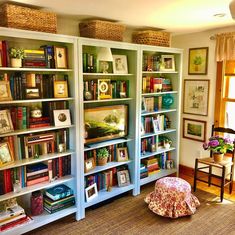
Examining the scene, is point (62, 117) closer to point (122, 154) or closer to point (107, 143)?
point (107, 143)

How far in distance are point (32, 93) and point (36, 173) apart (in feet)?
2.73

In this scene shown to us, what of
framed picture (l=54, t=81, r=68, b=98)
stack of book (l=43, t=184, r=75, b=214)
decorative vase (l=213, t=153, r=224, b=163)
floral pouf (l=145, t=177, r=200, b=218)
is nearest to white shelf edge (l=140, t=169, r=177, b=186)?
floral pouf (l=145, t=177, r=200, b=218)

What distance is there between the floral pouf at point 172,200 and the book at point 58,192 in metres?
1.01

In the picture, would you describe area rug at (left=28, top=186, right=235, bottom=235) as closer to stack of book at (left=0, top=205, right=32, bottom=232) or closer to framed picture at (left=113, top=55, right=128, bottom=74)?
stack of book at (left=0, top=205, right=32, bottom=232)

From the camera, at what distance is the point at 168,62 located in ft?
12.4

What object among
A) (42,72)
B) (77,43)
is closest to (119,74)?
(77,43)

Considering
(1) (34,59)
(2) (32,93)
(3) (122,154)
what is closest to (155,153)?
(3) (122,154)

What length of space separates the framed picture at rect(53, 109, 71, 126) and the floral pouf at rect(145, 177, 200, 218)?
135cm

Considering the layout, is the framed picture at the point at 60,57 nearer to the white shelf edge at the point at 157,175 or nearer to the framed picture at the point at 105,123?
the framed picture at the point at 105,123

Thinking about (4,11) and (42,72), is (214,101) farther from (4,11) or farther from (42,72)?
(4,11)

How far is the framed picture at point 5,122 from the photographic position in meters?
2.34

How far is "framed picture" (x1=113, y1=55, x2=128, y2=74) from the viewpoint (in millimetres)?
3150

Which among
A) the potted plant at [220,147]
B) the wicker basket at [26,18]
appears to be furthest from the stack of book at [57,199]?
the potted plant at [220,147]

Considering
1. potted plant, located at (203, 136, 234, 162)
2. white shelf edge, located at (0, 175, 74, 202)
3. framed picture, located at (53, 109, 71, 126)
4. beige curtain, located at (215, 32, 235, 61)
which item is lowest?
white shelf edge, located at (0, 175, 74, 202)
